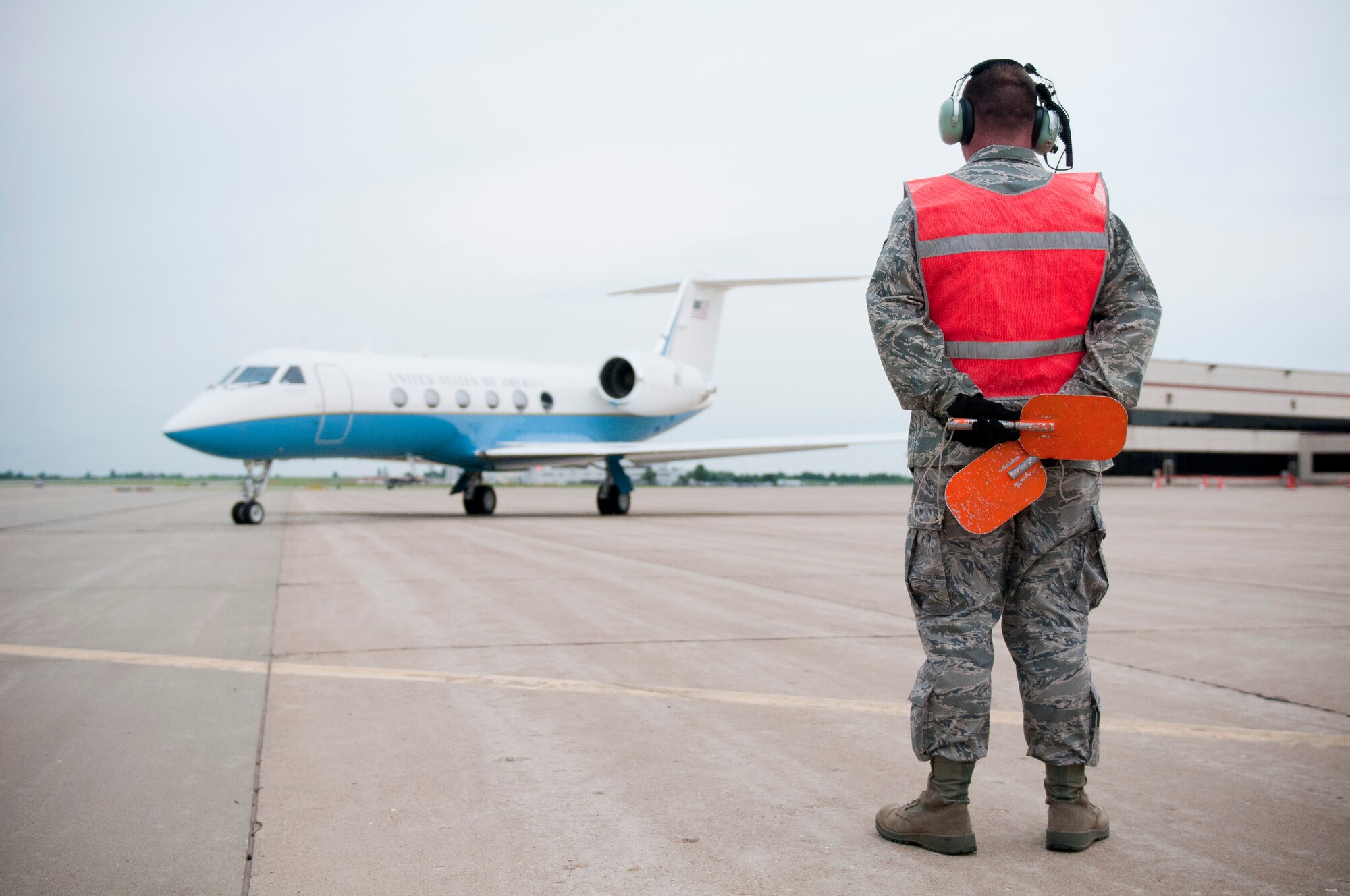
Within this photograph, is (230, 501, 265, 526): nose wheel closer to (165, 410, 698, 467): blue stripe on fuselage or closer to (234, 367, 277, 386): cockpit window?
(165, 410, 698, 467): blue stripe on fuselage

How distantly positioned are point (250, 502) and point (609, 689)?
48.3 feet

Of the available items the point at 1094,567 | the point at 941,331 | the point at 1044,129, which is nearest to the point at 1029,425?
the point at 941,331

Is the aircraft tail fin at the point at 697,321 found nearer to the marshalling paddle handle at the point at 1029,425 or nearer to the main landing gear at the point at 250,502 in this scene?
the main landing gear at the point at 250,502

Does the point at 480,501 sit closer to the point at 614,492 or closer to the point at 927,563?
the point at 614,492

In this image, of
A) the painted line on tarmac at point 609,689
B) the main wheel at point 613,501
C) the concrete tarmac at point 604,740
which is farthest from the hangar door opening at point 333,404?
the painted line on tarmac at point 609,689

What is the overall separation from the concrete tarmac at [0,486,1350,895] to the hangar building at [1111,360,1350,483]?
158 ft

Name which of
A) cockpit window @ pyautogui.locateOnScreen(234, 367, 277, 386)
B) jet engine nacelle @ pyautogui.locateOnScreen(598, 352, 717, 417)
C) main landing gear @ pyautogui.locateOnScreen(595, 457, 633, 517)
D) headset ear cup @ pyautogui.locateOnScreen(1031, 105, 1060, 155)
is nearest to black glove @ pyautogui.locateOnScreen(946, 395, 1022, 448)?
headset ear cup @ pyautogui.locateOnScreen(1031, 105, 1060, 155)

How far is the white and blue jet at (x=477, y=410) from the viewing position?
1730 cm

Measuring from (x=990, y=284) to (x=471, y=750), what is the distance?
2.41 metres

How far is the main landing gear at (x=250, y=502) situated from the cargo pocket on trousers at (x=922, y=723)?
1643cm

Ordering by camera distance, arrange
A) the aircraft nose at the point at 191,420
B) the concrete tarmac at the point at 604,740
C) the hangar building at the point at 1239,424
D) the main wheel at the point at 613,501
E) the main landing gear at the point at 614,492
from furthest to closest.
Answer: the hangar building at the point at 1239,424 → the main wheel at the point at 613,501 → the main landing gear at the point at 614,492 → the aircraft nose at the point at 191,420 → the concrete tarmac at the point at 604,740

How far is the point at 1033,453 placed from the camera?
2705mm

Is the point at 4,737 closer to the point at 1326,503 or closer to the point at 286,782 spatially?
the point at 286,782

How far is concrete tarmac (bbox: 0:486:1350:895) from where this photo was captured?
2.65 metres
